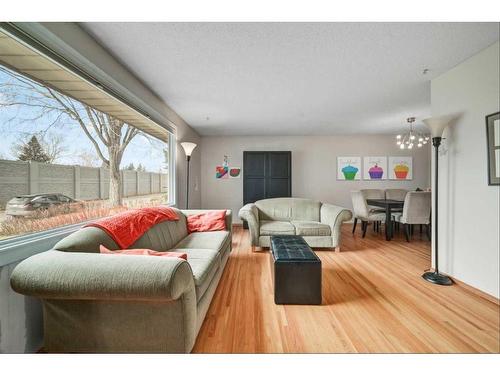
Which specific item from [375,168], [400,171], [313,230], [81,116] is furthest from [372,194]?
[81,116]

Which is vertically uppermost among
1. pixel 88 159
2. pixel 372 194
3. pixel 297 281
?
pixel 88 159

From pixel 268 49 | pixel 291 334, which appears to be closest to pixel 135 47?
pixel 268 49

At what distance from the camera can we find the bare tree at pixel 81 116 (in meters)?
1.22

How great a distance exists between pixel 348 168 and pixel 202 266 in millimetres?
4466

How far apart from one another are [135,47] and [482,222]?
10.8 ft

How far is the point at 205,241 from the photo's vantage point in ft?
7.02

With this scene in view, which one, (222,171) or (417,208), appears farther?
(222,171)

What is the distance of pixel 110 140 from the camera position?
204 centimetres

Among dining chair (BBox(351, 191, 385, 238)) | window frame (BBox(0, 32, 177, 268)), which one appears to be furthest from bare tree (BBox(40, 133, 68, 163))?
dining chair (BBox(351, 191, 385, 238))

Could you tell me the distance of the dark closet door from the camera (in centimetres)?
454

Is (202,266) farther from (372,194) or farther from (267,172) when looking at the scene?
(372,194)

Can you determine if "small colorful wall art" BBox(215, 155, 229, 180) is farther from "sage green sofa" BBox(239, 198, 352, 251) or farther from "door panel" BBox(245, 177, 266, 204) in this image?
"sage green sofa" BBox(239, 198, 352, 251)
